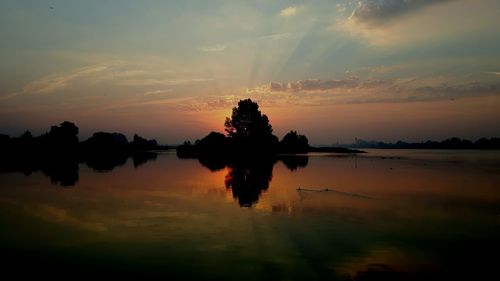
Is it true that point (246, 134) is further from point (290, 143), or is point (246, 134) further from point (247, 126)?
point (290, 143)

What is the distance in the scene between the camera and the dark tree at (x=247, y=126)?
138 meters

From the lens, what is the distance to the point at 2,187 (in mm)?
42969

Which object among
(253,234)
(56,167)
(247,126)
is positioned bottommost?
(253,234)

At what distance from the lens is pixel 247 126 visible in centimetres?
13888

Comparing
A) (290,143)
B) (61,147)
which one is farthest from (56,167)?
(290,143)

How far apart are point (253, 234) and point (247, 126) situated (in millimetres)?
117865

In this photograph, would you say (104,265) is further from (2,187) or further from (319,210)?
(2,187)

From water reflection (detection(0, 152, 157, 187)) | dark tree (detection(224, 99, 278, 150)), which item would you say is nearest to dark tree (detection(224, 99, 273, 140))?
dark tree (detection(224, 99, 278, 150))

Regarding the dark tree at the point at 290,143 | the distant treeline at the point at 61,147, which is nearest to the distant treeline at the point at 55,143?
the distant treeline at the point at 61,147

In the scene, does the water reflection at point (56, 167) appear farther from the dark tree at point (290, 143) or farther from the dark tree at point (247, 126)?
the dark tree at point (290, 143)

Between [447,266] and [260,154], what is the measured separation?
418 feet

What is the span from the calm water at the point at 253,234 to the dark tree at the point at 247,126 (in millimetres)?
99221

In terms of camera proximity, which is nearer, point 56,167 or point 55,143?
point 56,167

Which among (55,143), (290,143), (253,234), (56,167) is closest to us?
(253,234)
